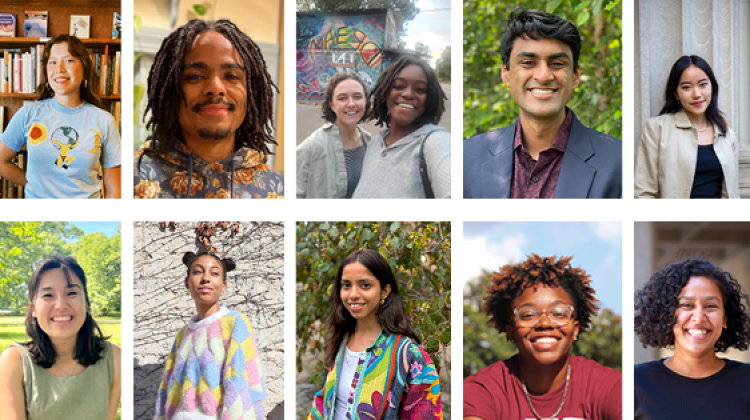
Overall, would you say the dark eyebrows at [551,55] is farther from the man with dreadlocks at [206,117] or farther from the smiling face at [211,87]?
the smiling face at [211,87]

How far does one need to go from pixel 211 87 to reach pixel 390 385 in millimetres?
1600

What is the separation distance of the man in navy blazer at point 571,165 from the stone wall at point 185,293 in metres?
0.98

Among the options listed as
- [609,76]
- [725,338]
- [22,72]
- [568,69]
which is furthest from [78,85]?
[725,338]

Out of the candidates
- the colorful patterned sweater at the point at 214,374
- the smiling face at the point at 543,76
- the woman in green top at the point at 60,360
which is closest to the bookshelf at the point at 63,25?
the woman in green top at the point at 60,360

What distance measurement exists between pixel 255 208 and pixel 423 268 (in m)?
0.84

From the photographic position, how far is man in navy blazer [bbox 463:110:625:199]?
9.95 feet

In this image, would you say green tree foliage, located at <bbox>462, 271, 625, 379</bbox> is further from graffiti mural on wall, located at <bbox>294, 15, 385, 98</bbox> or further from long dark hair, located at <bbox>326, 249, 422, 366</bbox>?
graffiti mural on wall, located at <bbox>294, 15, 385, 98</bbox>

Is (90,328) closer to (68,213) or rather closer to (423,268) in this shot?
(68,213)

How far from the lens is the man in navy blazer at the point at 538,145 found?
3.02 metres

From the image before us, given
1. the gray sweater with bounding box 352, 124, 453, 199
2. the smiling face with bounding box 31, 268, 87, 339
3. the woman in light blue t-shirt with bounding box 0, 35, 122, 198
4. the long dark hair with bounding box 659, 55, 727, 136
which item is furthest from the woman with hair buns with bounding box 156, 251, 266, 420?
the long dark hair with bounding box 659, 55, 727, 136

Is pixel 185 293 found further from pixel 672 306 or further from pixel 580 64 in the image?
pixel 672 306

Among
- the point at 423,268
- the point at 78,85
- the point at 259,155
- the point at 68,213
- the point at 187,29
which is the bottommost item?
the point at 423,268

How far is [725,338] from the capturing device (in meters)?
3.05

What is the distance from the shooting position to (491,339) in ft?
9.95
